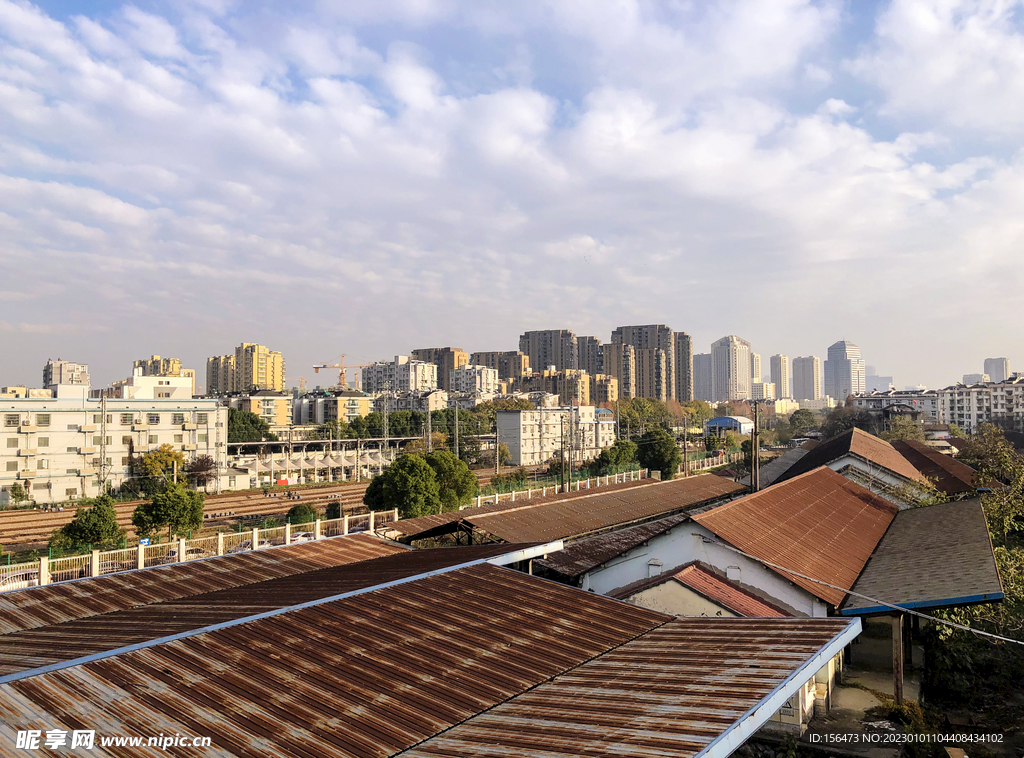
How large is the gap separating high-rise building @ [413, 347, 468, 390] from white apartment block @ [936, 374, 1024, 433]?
8964 centimetres

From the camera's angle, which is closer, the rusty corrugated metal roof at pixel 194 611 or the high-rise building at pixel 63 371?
the rusty corrugated metal roof at pixel 194 611

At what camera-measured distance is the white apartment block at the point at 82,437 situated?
42906mm

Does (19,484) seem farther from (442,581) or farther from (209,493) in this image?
(442,581)

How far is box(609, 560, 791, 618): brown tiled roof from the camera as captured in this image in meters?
12.8

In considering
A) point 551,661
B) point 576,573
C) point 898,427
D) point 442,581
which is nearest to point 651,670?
point 551,661

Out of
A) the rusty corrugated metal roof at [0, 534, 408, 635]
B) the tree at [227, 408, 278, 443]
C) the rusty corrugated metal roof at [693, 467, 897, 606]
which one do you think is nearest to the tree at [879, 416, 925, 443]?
the rusty corrugated metal roof at [693, 467, 897, 606]

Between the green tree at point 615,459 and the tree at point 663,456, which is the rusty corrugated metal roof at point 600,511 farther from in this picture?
the green tree at point 615,459

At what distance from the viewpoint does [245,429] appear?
67812mm

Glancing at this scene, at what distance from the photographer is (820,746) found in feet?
35.2

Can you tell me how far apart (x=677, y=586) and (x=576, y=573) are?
10.7 ft

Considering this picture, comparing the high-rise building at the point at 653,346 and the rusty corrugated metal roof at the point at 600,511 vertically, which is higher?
the high-rise building at the point at 653,346

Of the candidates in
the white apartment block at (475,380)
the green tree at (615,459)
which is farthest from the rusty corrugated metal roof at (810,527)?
the white apartment block at (475,380)

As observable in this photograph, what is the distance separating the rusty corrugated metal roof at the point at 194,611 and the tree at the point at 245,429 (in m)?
55.5

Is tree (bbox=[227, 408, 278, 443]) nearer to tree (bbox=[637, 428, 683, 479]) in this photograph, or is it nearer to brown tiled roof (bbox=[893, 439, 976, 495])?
tree (bbox=[637, 428, 683, 479])
